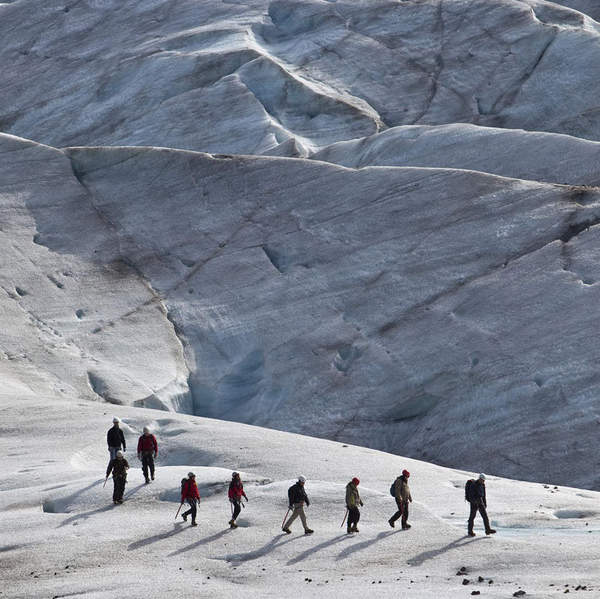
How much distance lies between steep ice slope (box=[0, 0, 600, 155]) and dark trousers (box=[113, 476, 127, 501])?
99.3 ft

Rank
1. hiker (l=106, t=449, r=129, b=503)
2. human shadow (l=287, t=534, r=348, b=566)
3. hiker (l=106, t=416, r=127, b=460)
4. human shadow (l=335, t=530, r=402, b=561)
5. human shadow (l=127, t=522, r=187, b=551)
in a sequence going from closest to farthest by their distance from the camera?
1. human shadow (l=287, t=534, r=348, b=566)
2. human shadow (l=335, t=530, r=402, b=561)
3. human shadow (l=127, t=522, r=187, b=551)
4. hiker (l=106, t=449, r=129, b=503)
5. hiker (l=106, t=416, r=127, b=460)

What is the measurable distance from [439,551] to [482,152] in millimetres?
27087

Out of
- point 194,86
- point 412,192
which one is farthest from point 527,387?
point 194,86

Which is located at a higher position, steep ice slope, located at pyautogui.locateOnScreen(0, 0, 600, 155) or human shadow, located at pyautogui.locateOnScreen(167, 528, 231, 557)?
steep ice slope, located at pyautogui.locateOnScreen(0, 0, 600, 155)

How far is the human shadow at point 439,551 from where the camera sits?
2361cm

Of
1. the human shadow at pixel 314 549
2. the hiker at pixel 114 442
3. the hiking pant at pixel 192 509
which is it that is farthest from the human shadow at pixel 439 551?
the hiker at pixel 114 442

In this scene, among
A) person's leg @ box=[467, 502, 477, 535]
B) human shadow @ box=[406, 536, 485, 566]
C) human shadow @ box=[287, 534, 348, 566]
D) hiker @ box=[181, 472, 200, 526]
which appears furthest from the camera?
hiker @ box=[181, 472, 200, 526]

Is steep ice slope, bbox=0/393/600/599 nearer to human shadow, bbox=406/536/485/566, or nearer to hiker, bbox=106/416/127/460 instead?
human shadow, bbox=406/536/485/566

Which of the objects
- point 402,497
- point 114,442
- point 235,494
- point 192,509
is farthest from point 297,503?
point 114,442

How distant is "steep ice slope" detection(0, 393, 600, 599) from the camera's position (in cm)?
2241

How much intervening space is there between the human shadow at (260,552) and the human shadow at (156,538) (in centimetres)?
161

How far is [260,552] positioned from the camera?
24.3 m

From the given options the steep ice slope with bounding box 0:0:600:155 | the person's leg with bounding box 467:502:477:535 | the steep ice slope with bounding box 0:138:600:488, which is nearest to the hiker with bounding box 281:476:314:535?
the person's leg with bounding box 467:502:477:535

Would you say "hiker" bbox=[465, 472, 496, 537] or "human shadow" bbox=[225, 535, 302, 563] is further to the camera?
"hiker" bbox=[465, 472, 496, 537]
